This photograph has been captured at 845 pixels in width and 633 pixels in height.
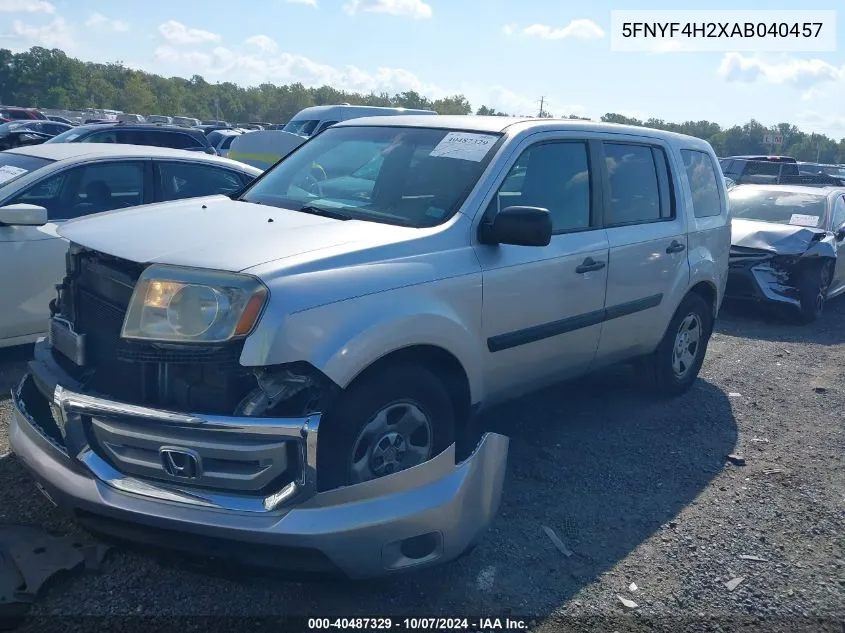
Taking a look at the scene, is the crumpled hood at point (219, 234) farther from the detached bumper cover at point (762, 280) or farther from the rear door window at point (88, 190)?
the detached bumper cover at point (762, 280)

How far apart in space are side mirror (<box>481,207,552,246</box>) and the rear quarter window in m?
2.38

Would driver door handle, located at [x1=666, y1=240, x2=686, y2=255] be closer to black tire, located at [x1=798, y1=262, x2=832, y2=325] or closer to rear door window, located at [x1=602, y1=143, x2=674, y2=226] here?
rear door window, located at [x1=602, y1=143, x2=674, y2=226]

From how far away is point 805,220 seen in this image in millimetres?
9172

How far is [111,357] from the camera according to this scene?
9.87 ft

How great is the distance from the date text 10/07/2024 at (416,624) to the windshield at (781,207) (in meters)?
7.48

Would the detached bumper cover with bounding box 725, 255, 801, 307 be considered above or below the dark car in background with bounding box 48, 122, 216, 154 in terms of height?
below

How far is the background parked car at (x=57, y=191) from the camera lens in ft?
16.5

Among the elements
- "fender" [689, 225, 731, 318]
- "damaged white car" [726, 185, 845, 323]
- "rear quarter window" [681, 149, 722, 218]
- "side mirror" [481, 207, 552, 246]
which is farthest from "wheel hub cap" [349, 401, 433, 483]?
"damaged white car" [726, 185, 845, 323]

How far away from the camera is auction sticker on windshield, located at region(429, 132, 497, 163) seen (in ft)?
12.6

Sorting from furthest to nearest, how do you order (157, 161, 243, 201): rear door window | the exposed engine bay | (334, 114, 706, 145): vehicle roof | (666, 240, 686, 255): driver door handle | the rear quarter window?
(157, 161, 243, 201): rear door window
the rear quarter window
(666, 240, 686, 255): driver door handle
(334, 114, 706, 145): vehicle roof
the exposed engine bay

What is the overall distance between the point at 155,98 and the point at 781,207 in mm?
→ 90973

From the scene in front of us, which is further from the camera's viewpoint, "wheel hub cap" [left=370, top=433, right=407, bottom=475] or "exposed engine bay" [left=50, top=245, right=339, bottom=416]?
"wheel hub cap" [left=370, top=433, right=407, bottom=475]

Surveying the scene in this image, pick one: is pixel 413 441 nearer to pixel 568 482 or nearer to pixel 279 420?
pixel 279 420

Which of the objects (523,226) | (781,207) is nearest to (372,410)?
(523,226)
